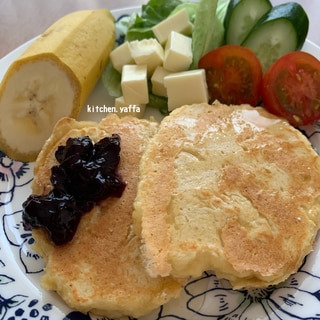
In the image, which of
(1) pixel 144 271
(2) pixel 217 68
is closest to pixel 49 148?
(1) pixel 144 271

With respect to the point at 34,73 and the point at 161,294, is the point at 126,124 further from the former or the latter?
the point at 161,294

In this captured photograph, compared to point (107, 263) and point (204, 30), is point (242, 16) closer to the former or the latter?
point (204, 30)

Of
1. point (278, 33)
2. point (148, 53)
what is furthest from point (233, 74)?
point (148, 53)

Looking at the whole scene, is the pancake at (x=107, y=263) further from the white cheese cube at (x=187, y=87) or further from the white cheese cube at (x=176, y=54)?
the white cheese cube at (x=176, y=54)

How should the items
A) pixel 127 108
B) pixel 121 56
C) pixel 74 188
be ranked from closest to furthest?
pixel 74 188 → pixel 127 108 → pixel 121 56

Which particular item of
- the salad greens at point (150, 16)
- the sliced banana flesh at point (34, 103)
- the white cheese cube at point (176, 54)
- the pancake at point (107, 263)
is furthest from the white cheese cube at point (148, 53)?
the pancake at point (107, 263)

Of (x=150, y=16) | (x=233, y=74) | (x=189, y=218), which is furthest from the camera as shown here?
(x=150, y=16)
